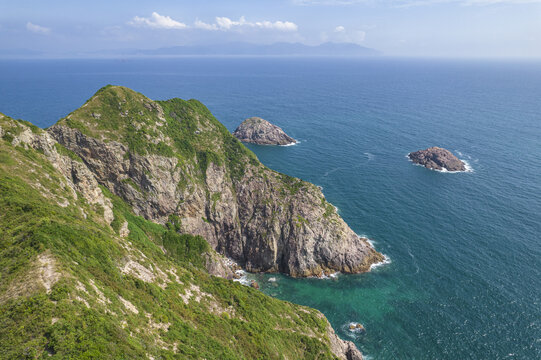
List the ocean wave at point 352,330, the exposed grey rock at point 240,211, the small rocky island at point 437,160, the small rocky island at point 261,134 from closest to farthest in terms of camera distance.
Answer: the ocean wave at point 352,330 → the exposed grey rock at point 240,211 → the small rocky island at point 437,160 → the small rocky island at point 261,134

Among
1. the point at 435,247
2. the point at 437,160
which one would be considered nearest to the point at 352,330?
the point at 435,247

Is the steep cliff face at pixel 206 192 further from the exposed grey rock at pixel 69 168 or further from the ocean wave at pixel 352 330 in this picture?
the ocean wave at pixel 352 330

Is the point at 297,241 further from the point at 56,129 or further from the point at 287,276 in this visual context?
the point at 56,129

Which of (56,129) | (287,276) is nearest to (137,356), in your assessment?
(287,276)

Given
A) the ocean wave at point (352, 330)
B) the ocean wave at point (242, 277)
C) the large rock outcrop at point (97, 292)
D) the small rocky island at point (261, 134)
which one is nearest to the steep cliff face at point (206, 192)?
the ocean wave at point (242, 277)

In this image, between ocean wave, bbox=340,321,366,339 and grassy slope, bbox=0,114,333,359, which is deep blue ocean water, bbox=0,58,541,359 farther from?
grassy slope, bbox=0,114,333,359

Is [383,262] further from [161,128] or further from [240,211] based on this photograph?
[161,128]

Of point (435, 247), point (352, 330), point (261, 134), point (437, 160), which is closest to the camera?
point (352, 330)
